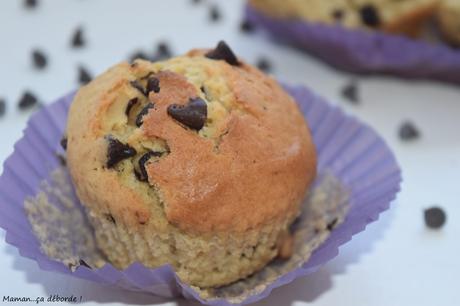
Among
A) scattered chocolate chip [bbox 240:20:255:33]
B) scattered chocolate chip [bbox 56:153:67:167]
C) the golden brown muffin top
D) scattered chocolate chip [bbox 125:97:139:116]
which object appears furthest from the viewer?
scattered chocolate chip [bbox 240:20:255:33]

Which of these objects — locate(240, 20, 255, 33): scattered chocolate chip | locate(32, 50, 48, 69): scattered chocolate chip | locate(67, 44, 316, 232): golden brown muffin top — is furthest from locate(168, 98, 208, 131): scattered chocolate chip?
locate(240, 20, 255, 33): scattered chocolate chip

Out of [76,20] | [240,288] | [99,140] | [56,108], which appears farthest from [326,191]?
[76,20]

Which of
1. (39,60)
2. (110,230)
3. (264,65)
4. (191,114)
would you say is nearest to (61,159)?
(110,230)

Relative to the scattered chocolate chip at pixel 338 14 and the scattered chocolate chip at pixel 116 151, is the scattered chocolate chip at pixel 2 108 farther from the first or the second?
the scattered chocolate chip at pixel 338 14

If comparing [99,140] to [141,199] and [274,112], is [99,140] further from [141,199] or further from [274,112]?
[274,112]

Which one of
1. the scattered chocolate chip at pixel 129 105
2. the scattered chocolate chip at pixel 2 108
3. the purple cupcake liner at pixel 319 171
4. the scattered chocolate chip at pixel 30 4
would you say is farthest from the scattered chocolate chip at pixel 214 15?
the scattered chocolate chip at pixel 129 105

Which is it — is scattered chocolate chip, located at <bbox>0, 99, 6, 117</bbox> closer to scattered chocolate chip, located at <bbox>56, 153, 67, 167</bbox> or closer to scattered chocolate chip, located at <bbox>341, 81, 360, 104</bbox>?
scattered chocolate chip, located at <bbox>56, 153, 67, 167</bbox>

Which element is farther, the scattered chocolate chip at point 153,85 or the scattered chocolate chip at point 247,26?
the scattered chocolate chip at point 247,26

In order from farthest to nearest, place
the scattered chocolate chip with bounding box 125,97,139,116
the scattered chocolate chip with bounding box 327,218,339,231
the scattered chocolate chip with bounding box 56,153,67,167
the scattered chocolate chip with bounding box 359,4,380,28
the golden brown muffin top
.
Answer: the scattered chocolate chip with bounding box 359,4,380,28
the scattered chocolate chip with bounding box 56,153,67,167
the scattered chocolate chip with bounding box 327,218,339,231
the scattered chocolate chip with bounding box 125,97,139,116
the golden brown muffin top
